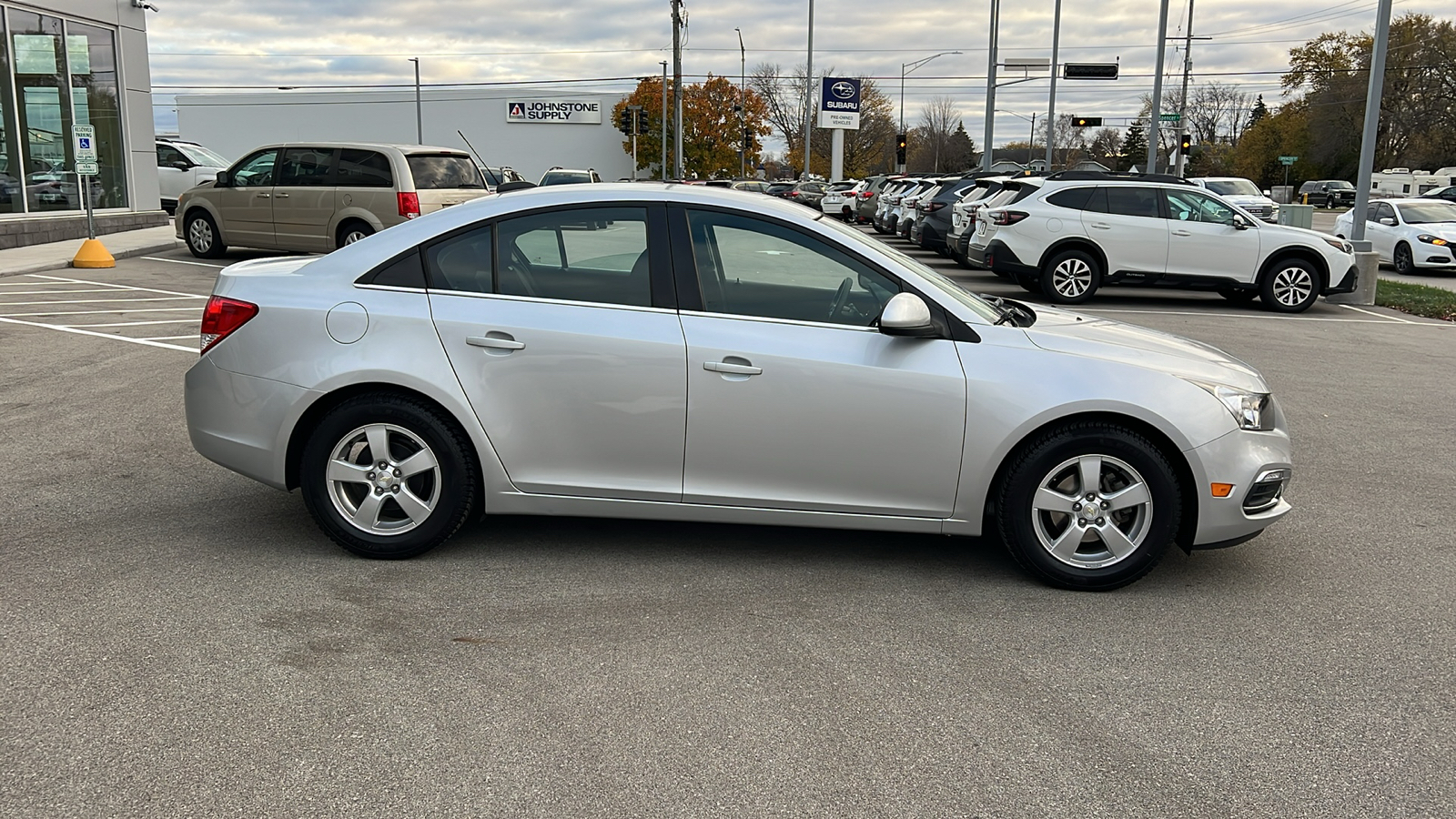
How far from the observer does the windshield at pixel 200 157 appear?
2905cm

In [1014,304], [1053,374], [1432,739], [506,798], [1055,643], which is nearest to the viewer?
[506,798]

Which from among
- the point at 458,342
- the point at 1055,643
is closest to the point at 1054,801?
the point at 1055,643

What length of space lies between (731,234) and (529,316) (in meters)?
0.90

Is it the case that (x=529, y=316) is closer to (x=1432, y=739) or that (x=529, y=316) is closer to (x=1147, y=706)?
(x=1147, y=706)

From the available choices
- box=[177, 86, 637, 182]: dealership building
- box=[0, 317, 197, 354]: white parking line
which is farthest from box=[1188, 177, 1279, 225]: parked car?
box=[177, 86, 637, 182]: dealership building

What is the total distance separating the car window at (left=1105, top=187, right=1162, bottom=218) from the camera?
16.4m

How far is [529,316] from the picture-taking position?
4.75m

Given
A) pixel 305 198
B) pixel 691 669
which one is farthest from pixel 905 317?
pixel 305 198

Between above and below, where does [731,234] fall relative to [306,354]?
above

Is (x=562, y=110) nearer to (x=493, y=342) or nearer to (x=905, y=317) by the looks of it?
(x=493, y=342)

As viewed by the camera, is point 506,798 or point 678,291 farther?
point 678,291

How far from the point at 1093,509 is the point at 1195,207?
13072 mm

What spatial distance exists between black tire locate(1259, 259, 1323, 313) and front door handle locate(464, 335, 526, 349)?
1434cm

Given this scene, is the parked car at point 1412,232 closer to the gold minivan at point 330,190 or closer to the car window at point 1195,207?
the car window at point 1195,207
